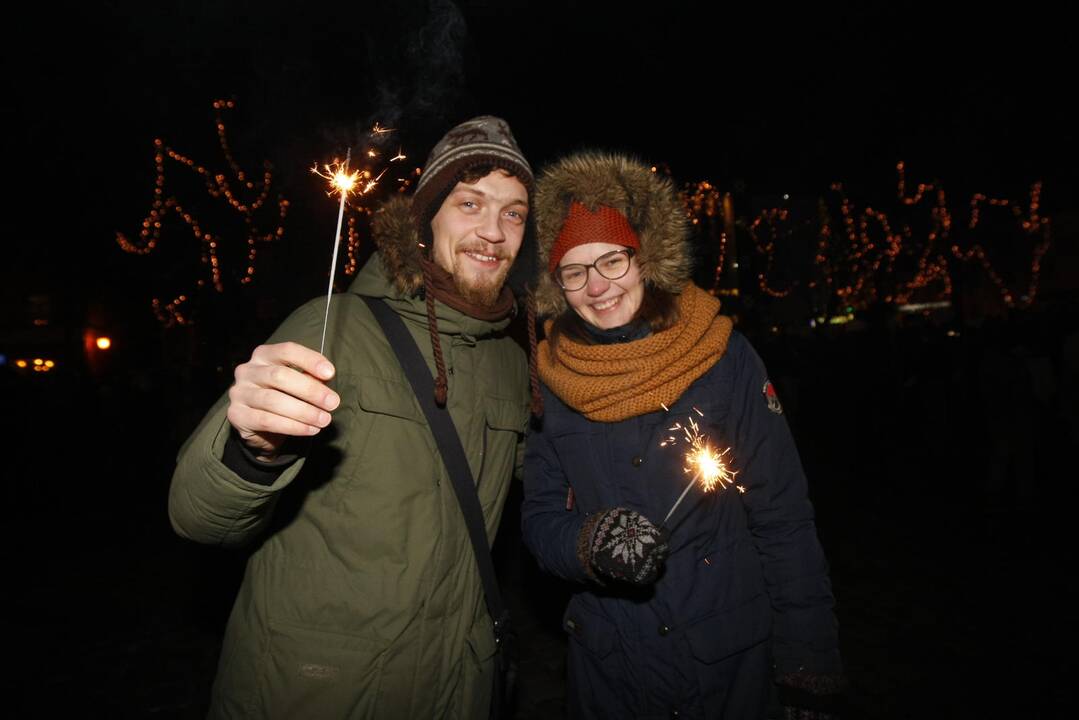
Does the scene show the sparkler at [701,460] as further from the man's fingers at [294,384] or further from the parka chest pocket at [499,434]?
the man's fingers at [294,384]

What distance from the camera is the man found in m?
1.87

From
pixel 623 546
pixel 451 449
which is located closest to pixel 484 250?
pixel 451 449

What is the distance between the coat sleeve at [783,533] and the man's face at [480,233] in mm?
1160

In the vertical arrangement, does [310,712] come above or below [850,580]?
above

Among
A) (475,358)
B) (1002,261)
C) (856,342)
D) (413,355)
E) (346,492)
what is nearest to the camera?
(346,492)

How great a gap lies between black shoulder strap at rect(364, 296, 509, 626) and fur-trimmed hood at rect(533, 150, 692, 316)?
885mm

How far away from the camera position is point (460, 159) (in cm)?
275

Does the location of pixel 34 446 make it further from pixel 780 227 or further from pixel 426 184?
pixel 780 227

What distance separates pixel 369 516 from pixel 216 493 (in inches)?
23.0

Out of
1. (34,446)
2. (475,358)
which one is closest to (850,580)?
(475,358)

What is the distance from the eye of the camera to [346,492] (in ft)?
7.29

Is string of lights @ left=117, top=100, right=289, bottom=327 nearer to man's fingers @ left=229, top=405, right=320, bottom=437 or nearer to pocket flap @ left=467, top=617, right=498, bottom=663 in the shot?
pocket flap @ left=467, top=617, right=498, bottom=663

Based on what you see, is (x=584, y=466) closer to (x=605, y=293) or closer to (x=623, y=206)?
(x=605, y=293)

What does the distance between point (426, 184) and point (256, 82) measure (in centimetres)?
90
